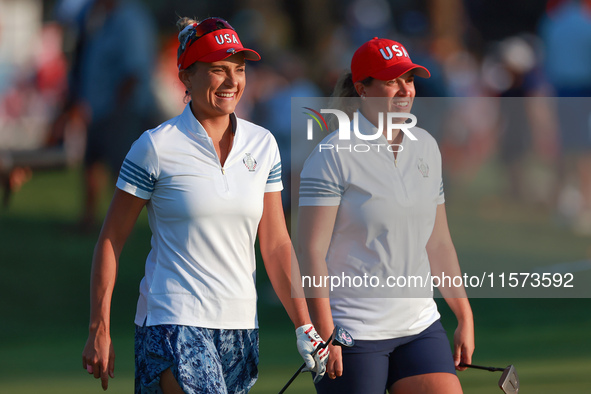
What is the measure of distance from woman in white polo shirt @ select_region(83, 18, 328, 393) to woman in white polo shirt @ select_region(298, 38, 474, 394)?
0.19 meters

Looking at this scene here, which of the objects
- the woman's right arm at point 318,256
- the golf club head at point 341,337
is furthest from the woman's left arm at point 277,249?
the golf club head at point 341,337

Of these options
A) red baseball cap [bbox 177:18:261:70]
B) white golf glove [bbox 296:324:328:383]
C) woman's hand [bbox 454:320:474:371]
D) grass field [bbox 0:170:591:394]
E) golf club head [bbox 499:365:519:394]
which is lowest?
grass field [bbox 0:170:591:394]

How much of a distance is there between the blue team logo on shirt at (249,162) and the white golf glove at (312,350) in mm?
660

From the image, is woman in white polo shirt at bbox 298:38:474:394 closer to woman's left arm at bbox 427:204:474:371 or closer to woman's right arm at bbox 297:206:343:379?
woman's right arm at bbox 297:206:343:379

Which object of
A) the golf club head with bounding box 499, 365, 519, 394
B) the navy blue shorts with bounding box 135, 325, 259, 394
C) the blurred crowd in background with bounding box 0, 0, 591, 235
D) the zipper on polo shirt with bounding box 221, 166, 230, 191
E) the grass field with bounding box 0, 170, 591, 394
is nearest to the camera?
the navy blue shorts with bounding box 135, 325, 259, 394

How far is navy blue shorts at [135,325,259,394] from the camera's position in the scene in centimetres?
388

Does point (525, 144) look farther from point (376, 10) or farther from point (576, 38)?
point (376, 10)

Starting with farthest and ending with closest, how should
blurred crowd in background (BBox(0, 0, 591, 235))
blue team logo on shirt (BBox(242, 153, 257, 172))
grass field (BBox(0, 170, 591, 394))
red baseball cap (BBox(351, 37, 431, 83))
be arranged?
1. blurred crowd in background (BBox(0, 0, 591, 235))
2. grass field (BBox(0, 170, 591, 394))
3. red baseball cap (BBox(351, 37, 431, 83))
4. blue team logo on shirt (BBox(242, 153, 257, 172))

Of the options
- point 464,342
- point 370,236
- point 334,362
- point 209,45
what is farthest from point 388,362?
point 209,45

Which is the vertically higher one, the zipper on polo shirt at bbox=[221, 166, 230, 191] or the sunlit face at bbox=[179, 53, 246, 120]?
the sunlit face at bbox=[179, 53, 246, 120]

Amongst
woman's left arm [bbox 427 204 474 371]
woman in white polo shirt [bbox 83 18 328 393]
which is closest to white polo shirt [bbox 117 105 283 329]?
woman in white polo shirt [bbox 83 18 328 393]

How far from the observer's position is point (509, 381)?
4535mm

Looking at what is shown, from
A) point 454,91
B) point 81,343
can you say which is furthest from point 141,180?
point 454,91

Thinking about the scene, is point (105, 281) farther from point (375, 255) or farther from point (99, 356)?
point (375, 255)
